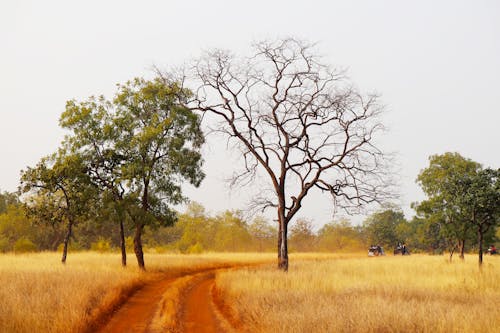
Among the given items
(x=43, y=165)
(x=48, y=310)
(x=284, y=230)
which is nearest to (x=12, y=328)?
(x=48, y=310)

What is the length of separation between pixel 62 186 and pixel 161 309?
1679 centimetres

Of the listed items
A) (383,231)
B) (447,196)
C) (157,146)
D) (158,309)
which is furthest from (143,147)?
(383,231)

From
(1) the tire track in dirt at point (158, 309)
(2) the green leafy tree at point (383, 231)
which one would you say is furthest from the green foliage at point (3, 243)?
(2) the green leafy tree at point (383, 231)

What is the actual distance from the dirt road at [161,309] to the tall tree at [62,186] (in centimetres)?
955

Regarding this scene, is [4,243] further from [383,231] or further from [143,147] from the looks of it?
[383,231]

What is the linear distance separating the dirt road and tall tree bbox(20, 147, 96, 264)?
31.3 ft

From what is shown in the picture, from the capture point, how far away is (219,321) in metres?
11.0

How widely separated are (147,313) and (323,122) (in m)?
16.3

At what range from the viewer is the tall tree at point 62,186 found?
77.9ft

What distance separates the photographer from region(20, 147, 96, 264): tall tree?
934 inches

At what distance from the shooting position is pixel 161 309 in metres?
12.5

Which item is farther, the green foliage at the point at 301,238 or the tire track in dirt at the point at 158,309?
the green foliage at the point at 301,238

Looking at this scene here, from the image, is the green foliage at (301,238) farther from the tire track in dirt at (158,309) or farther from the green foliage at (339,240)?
the tire track in dirt at (158,309)

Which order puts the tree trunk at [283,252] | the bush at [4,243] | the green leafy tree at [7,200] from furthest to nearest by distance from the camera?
the green leafy tree at [7,200] < the bush at [4,243] < the tree trunk at [283,252]
